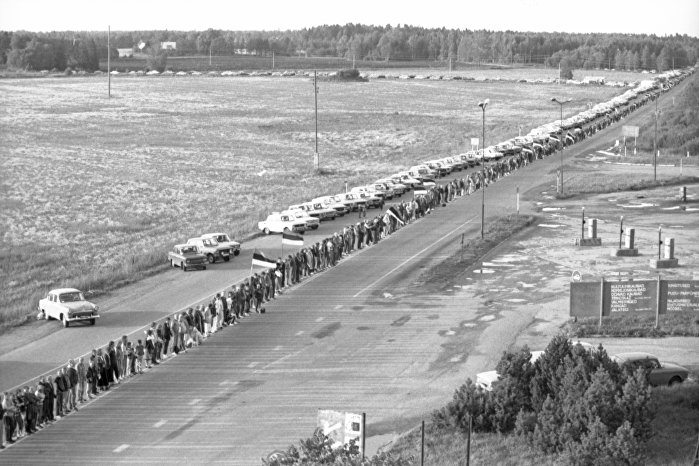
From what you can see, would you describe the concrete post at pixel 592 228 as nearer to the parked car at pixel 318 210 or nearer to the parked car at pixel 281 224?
the parked car at pixel 281 224

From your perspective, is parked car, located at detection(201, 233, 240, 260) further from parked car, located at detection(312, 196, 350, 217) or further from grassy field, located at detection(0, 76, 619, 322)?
parked car, located at detection(312, 196, 350, 217)

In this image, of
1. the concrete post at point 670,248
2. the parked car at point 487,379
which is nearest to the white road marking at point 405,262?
the concrete post at point 670,248

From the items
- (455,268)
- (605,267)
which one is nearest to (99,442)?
(455,268)

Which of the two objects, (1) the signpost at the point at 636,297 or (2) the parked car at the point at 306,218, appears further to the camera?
(2) the parked car at the point at 306,218

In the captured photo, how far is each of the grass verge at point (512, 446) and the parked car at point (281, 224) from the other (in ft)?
97.7

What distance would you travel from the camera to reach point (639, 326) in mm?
36406

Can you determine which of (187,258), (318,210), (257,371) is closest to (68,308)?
(257,371)

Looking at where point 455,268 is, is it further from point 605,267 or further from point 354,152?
point 354,152

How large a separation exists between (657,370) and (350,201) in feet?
114

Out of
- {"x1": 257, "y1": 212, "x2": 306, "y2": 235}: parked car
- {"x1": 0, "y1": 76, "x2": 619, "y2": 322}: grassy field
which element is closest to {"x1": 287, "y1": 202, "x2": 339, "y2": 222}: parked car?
{"x1": 257, "y1": 212, "x2": 306, "y2": 235}: parked car

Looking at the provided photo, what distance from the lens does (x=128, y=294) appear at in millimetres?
41969

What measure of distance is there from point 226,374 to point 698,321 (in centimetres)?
1547

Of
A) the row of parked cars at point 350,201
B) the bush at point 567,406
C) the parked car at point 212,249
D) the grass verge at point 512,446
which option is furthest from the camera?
the row of parked cars at point 350,201

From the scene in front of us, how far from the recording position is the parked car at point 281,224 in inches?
2157
